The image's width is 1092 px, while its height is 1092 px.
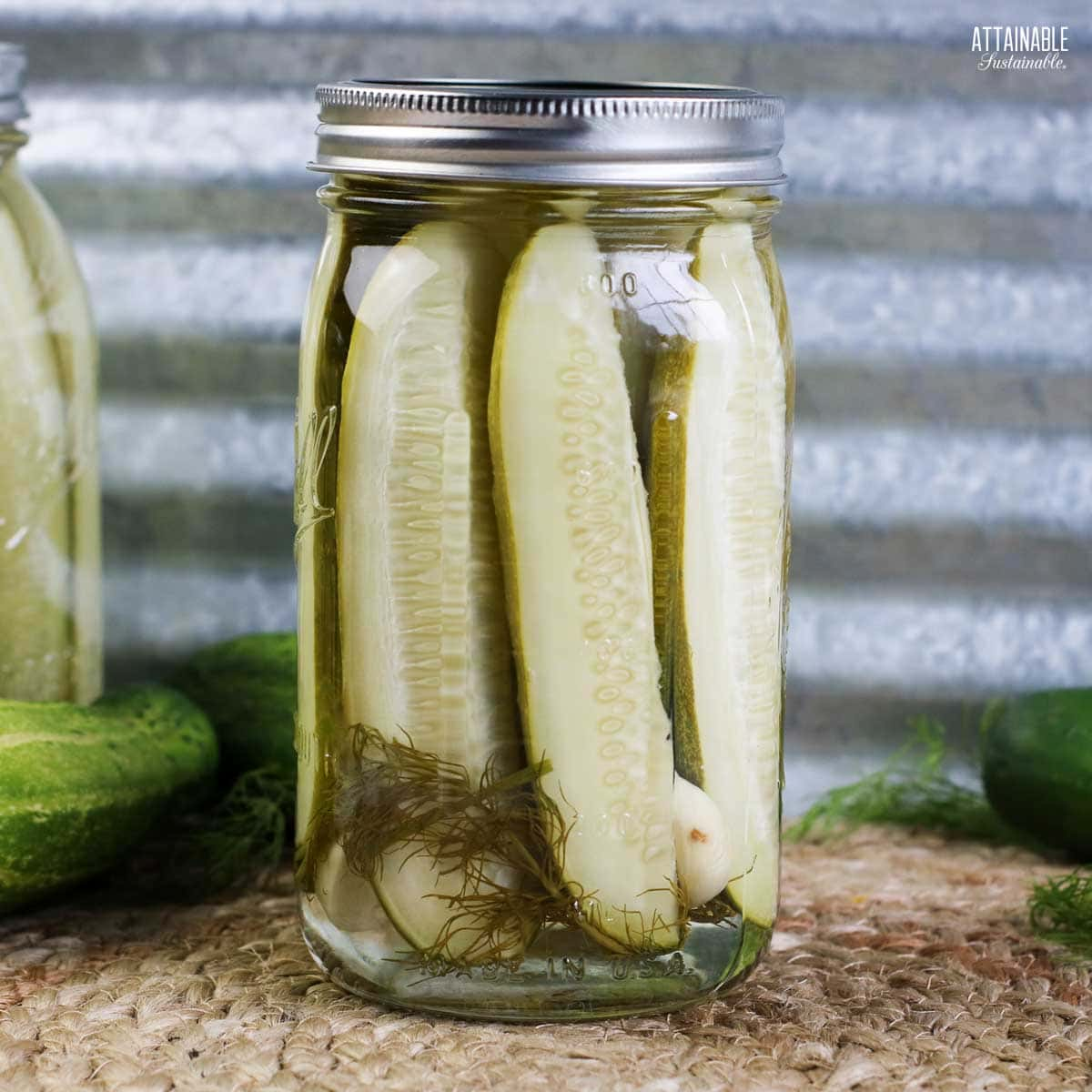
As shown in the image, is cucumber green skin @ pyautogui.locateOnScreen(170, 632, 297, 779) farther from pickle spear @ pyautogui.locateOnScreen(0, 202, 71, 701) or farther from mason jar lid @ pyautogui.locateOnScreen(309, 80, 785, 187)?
mason jar lid @ pyautogui.locateOnScreen(309, 80, 785, 187)

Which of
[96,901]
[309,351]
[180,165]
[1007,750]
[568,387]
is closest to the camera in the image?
[568,387]

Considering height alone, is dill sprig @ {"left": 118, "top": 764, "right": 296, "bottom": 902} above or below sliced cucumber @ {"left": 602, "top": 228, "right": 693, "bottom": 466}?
below

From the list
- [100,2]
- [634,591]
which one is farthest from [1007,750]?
[100,2]

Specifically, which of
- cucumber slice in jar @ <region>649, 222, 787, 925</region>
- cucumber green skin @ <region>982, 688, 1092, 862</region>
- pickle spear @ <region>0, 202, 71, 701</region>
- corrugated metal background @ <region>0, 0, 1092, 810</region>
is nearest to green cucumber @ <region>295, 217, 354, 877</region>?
cucumber slice in jar @ <region>649, 222, 787, 925</region>

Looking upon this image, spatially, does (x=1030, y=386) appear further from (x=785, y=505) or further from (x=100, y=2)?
(x=100, y=2)

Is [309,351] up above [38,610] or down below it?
above

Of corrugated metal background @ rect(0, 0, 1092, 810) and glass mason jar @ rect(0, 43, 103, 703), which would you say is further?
corrugated metal background @ rect(0, 0, 1092, 810)

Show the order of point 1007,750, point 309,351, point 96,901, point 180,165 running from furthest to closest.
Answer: point 180,165
point 1007,750
point 96,901
point 309,351
